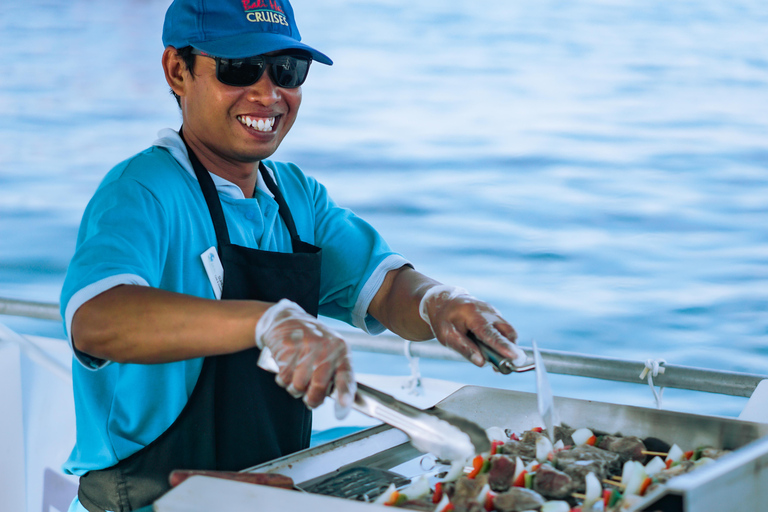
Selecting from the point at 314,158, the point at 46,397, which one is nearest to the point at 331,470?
the point at 46,397

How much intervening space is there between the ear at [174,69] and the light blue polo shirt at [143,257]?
11 cm

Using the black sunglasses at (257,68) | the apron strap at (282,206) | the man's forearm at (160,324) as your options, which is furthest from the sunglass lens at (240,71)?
the man's forearm at (160,324)

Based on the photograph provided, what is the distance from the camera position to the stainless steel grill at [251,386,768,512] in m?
1.08

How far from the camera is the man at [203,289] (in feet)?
4.32

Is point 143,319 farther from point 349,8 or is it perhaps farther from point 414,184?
point 349,8

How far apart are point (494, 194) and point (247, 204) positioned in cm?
782

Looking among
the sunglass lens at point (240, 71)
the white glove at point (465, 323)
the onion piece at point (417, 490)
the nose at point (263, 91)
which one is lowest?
the onion piece at point (417, 490)

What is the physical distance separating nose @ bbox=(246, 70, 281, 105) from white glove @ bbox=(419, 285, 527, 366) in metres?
0.59

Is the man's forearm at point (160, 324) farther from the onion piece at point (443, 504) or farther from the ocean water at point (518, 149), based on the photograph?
the ocean water at point (518, 149)

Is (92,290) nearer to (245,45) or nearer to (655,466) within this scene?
(245,45)

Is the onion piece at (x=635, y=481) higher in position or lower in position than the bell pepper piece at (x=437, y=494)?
higher

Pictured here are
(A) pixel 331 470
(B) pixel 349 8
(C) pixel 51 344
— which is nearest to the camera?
(A) pixel 331 470

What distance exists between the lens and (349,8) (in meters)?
15.9

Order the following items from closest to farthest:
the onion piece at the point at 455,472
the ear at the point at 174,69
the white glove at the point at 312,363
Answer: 1. the white glove at the point at 312,363
2. the onion piece at the point at 455,472
3. the ear at the point at 174,69
